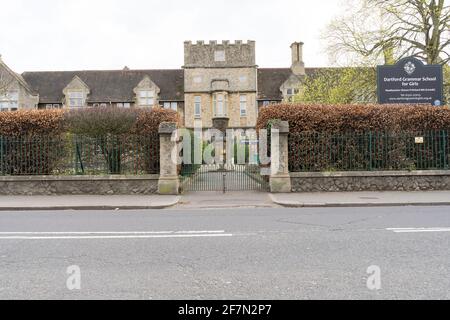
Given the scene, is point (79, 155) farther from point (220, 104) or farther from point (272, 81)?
point (272, 81)

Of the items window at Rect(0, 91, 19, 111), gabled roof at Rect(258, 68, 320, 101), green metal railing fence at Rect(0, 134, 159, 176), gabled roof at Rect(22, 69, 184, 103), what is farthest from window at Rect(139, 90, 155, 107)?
green metal railing fence at Rect(0, 134, 159, 176)

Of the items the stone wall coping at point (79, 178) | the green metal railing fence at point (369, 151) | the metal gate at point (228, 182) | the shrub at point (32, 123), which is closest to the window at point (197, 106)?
the metal gate at point (228, 182)

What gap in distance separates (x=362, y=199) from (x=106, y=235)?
8703 mm

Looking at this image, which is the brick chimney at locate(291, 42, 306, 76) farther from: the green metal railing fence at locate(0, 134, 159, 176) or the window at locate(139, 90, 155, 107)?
the green metal railing fence at locate(0, 134, 159, 176)

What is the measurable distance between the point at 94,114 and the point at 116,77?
112 ft

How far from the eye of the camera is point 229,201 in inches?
505

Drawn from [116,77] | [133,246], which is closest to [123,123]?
[133,246]

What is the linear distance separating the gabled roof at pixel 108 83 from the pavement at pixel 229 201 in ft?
107

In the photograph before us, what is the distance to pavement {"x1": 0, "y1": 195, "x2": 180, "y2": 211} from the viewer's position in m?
11.9

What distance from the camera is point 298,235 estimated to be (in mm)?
7188

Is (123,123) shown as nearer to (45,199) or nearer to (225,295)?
(45,199)

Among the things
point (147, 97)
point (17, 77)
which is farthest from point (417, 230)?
point (17, 77)

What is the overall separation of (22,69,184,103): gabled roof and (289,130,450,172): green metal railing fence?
32459 mm

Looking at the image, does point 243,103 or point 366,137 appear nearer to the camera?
point 366,137
